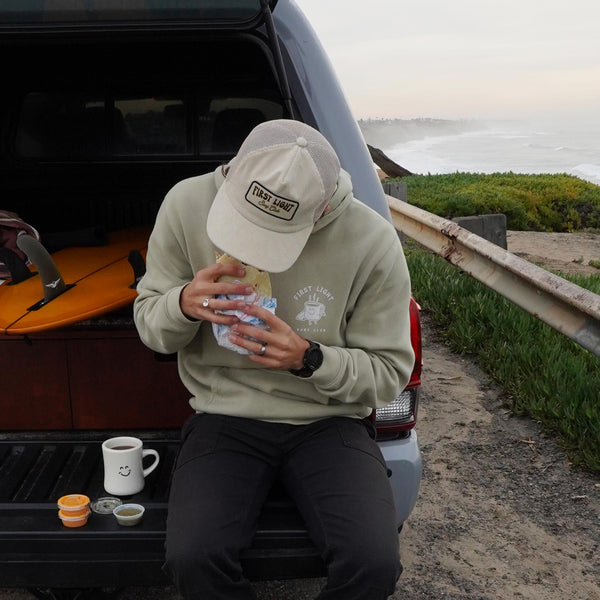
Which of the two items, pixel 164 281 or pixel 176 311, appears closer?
pixel 176 311

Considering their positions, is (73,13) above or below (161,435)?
above

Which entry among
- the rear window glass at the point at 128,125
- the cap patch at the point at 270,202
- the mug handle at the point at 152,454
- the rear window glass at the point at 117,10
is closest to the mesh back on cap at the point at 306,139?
the cap patch at the point at 270,202

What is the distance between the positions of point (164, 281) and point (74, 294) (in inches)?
29.0

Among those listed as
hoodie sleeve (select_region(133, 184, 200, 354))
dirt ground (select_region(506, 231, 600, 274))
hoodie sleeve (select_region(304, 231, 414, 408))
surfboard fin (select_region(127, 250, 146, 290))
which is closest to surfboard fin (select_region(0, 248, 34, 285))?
surfboard fin (select_region(127, 250, 146, 290))

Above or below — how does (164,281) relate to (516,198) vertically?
above

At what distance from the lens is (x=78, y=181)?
190 inches

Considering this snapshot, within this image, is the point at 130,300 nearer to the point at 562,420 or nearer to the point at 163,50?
the point at 163,50

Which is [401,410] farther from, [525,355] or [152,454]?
[525,355]

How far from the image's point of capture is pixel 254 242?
2.21 m

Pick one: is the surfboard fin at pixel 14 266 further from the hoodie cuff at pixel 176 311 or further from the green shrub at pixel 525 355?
the green shrub at pixel 525 355

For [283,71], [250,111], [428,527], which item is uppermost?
[283,71]

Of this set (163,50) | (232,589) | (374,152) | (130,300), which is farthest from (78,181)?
(374,152)

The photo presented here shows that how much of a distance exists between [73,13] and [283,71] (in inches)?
26.3

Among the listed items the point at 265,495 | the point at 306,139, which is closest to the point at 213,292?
the point at 306,139
